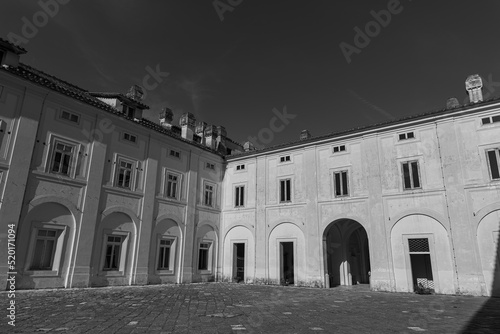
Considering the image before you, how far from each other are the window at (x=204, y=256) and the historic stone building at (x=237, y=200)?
11 cm

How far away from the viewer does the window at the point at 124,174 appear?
1819 cm

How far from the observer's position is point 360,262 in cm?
2478

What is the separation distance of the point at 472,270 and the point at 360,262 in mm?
10119

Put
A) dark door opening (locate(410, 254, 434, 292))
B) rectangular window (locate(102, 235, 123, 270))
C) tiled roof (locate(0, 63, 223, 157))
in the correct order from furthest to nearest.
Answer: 1. dark door opening (locate(410, 254, 434, 292))
2. rectangular window (locate(102, 235, 123, 270))
3. tiled roof (locate(0, 63, 223, 157))

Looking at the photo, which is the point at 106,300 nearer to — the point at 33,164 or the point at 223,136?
the point at 33,164

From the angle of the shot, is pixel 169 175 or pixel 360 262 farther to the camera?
pixel 360 262

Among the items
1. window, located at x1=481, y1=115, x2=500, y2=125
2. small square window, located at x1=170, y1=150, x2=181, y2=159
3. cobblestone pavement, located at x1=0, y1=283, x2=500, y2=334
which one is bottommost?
cobblestone pavement, located at x1=0, y1=283, x2=500, y2=334

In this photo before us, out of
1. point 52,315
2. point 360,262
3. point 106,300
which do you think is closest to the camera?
point 52,315

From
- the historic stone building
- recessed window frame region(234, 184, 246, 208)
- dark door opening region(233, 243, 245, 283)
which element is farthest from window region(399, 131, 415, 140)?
dark door opening region(233, 243, 245, 283)

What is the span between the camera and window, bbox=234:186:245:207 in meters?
24.3

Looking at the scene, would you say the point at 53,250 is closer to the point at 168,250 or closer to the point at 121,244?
the point at 121,244

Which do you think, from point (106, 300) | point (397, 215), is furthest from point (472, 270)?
point (106, 300)

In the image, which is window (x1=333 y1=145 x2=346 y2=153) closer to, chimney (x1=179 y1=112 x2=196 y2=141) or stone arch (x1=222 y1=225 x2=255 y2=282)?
stone arch (x1=222 y1=225 x2=255 y2=282)

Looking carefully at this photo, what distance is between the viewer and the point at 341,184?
792 inches
